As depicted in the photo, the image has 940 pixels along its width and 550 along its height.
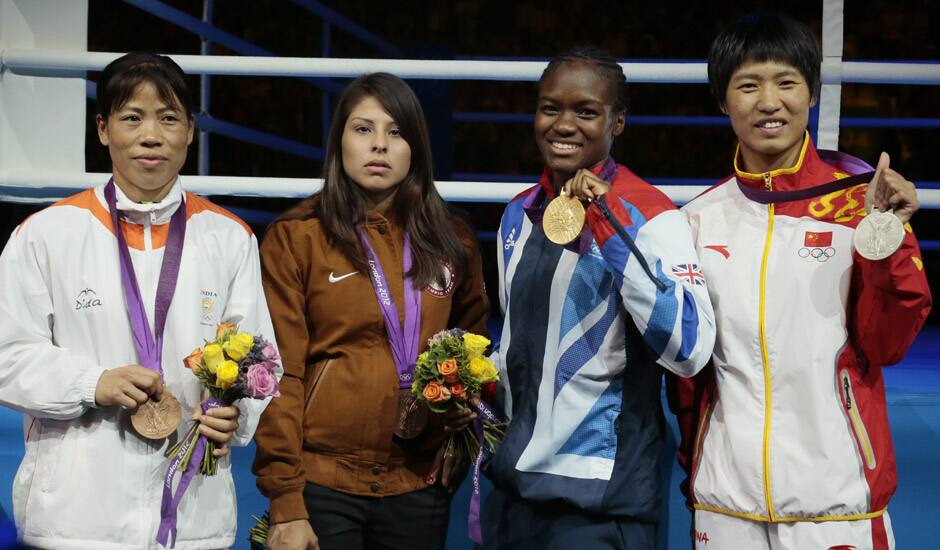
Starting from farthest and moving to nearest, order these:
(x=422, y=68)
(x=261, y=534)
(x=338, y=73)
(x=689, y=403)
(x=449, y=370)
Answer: (x=338, y=73)
(x=422, y=68)
(x=261, y=534)
(x=689, y=403)
(x=449, y=370)

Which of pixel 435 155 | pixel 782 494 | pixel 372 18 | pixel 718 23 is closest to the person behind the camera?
pixel 782 494

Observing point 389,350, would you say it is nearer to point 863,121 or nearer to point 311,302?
point 311,302

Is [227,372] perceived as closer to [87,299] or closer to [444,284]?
[87,299]

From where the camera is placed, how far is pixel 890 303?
2303 mm

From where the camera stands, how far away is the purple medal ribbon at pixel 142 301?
2436 millimetres

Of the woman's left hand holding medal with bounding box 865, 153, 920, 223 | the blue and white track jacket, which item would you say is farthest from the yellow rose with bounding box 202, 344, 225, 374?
the woman's left hand holding medal with bounding box 865, 153, 920, 223

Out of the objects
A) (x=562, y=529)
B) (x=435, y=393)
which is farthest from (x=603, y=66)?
(x=562, y=529)

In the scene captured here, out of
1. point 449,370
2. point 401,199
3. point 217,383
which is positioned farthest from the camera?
point 401,199

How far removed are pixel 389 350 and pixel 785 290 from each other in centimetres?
94

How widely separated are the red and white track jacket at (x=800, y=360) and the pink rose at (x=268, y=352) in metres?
0.98

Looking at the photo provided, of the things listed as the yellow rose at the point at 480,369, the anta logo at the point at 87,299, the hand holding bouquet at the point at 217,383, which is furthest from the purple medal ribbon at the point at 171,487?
the yellow rose at the point at 480,369

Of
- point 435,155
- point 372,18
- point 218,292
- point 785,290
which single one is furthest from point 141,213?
point 372,18

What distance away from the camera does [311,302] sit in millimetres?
2678

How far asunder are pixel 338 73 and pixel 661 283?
1.66 m
